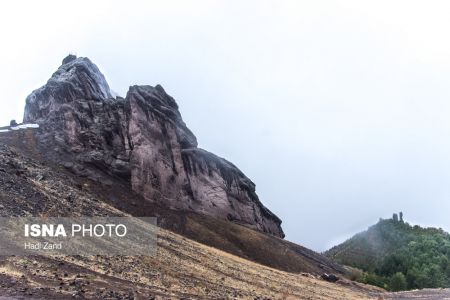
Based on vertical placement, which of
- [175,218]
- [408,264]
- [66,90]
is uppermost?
[66,90]

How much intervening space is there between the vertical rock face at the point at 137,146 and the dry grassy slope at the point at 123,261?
12.5 feet

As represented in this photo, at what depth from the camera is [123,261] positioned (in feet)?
108

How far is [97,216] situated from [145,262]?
1376 centimetres

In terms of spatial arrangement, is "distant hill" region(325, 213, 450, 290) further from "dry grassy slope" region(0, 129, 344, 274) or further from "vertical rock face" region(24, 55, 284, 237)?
"vertical rock face" region(24, 55, 284, 237)

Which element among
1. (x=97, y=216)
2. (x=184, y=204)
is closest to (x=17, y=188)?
(x=97, y=216)

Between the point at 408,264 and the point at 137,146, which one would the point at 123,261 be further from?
the point at 408,264

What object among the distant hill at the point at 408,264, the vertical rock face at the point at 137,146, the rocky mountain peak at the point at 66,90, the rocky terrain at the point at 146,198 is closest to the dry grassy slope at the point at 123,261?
the rocky terrain at the point at 146,198

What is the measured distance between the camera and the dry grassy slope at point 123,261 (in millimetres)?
23719

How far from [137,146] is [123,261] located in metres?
41.4

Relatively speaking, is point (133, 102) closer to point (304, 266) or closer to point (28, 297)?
point (304, 266)

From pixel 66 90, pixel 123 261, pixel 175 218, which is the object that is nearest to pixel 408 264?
pixel 175 218

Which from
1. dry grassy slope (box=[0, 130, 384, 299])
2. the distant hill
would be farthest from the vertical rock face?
the distant hill

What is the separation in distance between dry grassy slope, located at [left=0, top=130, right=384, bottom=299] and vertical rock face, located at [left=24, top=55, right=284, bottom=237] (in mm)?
3825

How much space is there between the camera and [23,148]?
64500mm
